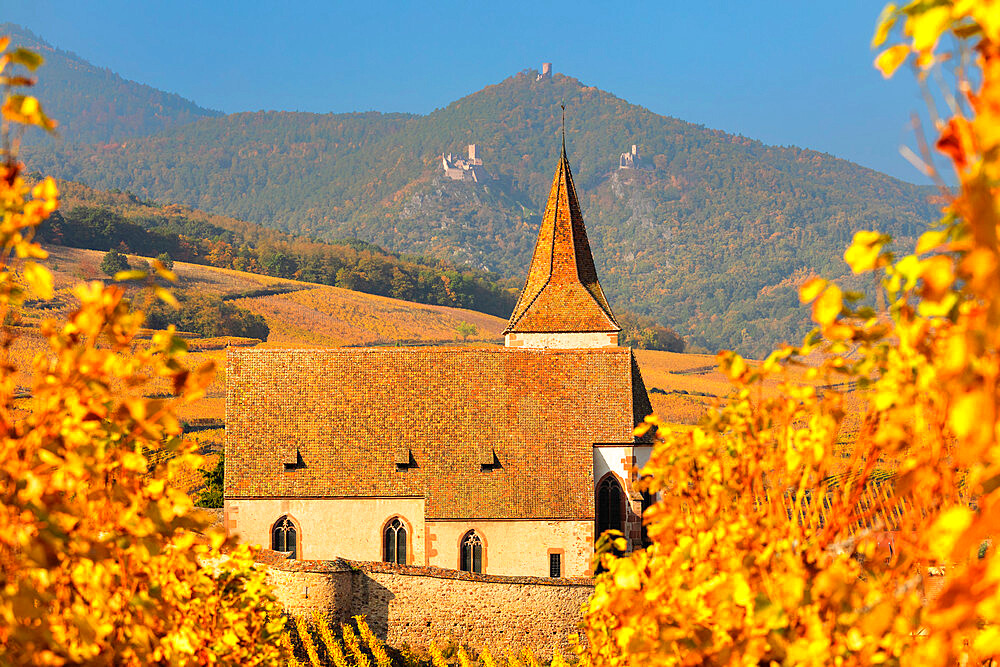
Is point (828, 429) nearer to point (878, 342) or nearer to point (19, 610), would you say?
point (878, 342)

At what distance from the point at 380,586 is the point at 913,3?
2106cm

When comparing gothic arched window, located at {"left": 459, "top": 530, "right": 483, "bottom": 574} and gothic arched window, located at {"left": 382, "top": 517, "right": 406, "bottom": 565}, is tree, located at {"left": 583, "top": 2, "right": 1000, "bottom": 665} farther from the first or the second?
gothic arched window, located at {"left": 382, "top": 517, "right": 406, "bottom": 565}

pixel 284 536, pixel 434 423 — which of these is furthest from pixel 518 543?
pixel 284 536

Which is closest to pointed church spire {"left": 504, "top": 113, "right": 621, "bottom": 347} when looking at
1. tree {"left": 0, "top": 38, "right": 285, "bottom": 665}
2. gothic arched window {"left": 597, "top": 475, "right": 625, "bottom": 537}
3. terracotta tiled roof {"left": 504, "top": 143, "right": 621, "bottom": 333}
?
terracotta tiled roof {"left": 504, "top": 143, "right": 621, "bottom": 333}

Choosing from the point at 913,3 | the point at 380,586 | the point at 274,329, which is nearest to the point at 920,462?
the point at 913,3

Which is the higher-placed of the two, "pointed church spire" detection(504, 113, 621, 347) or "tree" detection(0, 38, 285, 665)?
"pointed church spire" detection(504, 113, 621, 347)

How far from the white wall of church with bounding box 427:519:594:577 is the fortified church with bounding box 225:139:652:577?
0.03 meters

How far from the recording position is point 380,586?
2212cm

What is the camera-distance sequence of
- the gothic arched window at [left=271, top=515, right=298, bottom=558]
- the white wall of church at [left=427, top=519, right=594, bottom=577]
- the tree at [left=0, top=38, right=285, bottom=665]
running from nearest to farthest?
the tree at [left=0, top=38, right=285, bottom=665] → the white wall of church at [left=427, top=519, right=594, bottom=577] → the gothic arched window at [left=271, top=515, right=298, bottom=558]

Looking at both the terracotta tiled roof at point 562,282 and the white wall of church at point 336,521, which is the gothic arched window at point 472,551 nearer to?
the white wall of church at point 336,521

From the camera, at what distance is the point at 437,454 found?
26.2 meters

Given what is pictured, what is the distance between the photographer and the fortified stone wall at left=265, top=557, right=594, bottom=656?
2205 cm

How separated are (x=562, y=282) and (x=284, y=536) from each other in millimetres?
13865

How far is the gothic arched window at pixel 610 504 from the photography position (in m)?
25.9
